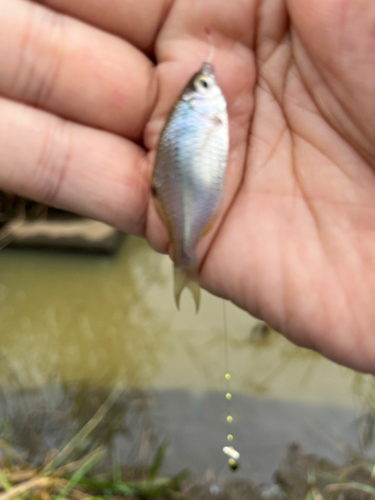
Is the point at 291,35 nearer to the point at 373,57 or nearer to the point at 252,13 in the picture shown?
the point at 252,13

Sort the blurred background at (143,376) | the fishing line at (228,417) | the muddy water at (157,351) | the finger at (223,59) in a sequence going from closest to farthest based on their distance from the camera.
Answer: the finger at (223,59) < the fishing line at (228,417) < the blurred background at (143,376) < the muddy water at (157,351)

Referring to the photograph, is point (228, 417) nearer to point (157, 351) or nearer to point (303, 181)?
point (157, 351)

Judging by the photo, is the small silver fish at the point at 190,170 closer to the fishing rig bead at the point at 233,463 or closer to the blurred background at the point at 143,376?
the fishing rig bead at the point at 233,463

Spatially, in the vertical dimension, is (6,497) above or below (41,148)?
below

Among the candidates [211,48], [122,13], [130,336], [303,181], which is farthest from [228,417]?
[122,13]

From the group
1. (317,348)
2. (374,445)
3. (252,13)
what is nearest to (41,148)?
(252,13)

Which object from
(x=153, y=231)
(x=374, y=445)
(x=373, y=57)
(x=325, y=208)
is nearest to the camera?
(x=373, y=57)

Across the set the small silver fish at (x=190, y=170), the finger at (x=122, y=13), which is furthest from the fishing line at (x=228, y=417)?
the finger at (x=122, y=13)
